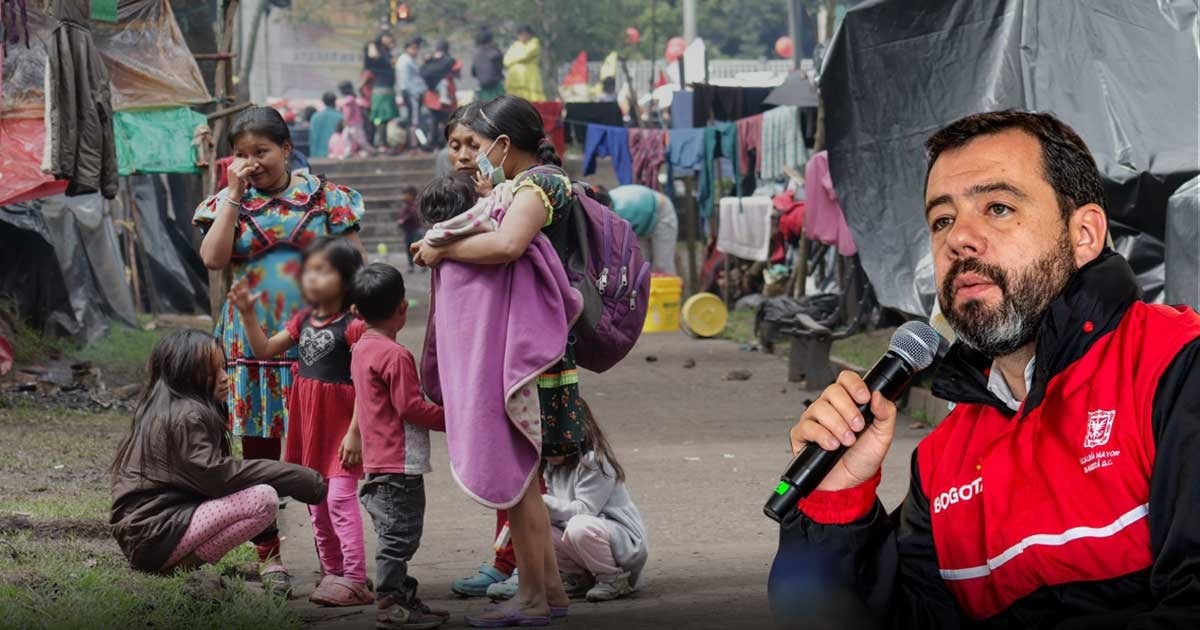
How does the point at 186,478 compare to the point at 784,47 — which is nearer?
the point at 186,478

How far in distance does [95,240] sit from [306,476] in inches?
401

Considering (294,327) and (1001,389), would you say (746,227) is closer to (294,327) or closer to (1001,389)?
(294,327)

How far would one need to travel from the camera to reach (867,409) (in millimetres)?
2721

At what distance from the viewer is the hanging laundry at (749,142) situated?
18.9 metres

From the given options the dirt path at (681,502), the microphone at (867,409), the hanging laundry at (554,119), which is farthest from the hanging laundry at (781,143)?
the microphone at (867,409)

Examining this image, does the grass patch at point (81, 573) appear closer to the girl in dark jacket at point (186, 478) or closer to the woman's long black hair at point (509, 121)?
the girl in dark jacket at point (186, 478)

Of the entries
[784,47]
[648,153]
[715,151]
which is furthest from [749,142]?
[784,47]

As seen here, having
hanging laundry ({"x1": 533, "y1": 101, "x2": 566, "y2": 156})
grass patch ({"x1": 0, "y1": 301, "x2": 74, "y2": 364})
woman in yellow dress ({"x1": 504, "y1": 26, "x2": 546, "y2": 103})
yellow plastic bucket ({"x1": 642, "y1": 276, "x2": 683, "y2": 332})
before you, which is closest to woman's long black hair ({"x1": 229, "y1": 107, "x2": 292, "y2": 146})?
grass patch ({"x1": 0, "y1": 301, "x2": 74, "y2": 364})

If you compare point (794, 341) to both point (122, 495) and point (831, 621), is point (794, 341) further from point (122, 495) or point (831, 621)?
point (831, 621)

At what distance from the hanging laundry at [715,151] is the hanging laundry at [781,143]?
33.9 inches

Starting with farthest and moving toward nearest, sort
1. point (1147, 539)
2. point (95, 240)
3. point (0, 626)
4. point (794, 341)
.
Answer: point (95, 240)
point (794, 341)
point (0, 626)
point (1147, 539)

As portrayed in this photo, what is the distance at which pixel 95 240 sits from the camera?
14.9m

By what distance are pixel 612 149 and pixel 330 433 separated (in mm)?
16995

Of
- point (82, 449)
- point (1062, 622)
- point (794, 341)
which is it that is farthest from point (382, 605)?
point (794, 341)
